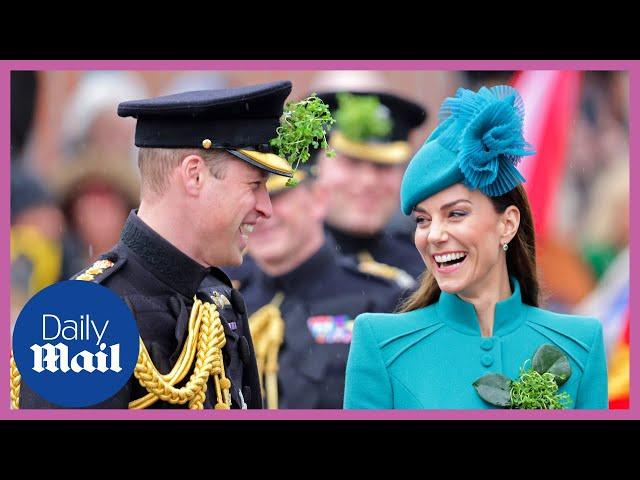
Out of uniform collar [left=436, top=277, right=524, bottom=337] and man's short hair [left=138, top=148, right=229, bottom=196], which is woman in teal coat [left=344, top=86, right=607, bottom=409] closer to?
uniform collar [left=436, top=277, right=524, bottom=337]

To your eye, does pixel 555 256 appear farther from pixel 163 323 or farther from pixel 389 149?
pixel 163 323

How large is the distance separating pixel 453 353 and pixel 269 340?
142 inches

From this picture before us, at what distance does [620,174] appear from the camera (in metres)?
13.3

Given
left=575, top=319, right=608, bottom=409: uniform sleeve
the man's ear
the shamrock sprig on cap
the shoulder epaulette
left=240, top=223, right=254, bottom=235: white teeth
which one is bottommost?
left=575, top=319, right=608, bottom=409: uniform sleeve

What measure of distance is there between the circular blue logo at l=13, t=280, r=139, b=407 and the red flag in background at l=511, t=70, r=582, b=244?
7.10 metres

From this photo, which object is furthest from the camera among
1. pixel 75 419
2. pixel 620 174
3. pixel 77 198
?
pixel 620 174

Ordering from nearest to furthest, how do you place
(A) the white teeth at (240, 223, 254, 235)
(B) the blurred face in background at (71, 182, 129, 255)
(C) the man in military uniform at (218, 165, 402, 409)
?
(A) the white teeth at (240, 223, 254, 235), (C) the man in military uniform at (218, 165, 402, 409), (B) the blurred face in background at (71, 182, 129, 255)

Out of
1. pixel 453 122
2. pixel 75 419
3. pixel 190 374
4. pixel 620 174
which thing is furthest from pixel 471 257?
pixel 620 174

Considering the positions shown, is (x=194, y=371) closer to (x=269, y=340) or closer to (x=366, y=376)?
(x=366, y=376)

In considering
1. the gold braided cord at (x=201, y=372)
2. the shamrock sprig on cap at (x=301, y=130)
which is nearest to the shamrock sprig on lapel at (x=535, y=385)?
the gold braided cord at (x=201, y=372)

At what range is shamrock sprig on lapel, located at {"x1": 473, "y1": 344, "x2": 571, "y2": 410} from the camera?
5.94 meters

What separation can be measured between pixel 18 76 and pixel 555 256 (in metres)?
4.98

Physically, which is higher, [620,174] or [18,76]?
[18,76]
